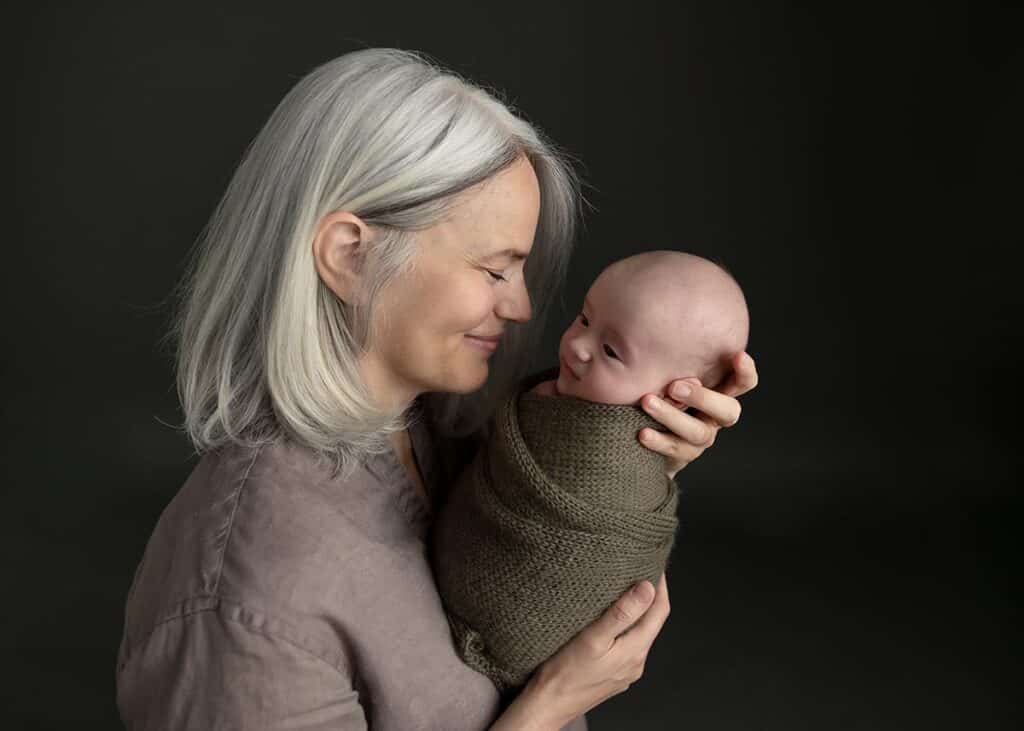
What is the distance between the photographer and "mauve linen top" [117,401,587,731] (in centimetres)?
163

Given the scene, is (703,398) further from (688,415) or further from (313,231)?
(313,231)

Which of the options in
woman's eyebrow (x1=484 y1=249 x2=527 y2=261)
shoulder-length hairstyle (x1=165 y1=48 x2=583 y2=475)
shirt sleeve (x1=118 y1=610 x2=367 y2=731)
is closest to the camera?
shirt sleeve (x1=118 y1=610 x2=367 y2=731)

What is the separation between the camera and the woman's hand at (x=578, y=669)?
1846mm

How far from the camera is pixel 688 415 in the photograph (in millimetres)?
1872

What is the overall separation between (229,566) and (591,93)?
2676 mm

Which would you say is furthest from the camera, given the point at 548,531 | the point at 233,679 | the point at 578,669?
the point at 578,669

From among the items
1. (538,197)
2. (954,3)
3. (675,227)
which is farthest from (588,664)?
(954,3)

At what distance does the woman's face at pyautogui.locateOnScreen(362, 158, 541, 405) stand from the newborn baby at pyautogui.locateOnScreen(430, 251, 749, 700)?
0.39 feet

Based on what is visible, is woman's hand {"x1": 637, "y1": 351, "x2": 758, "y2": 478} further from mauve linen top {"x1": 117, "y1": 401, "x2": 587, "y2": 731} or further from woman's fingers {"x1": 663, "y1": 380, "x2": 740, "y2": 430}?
mauve linen top {"x1": 117, "y1": 401, "x2": 587, "y2": 731}

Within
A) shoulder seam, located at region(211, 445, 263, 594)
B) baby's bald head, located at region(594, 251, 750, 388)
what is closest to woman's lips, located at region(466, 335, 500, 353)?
baby's bald head, located at region(594, 251, 750, 388)

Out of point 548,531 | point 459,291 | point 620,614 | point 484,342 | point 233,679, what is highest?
point 459,291

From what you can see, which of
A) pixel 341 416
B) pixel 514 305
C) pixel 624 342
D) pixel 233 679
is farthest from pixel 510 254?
pixel 233 679

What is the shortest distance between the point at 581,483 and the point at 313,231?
55 cm

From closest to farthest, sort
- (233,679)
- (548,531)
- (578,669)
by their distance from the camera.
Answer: (233,679), (548,531), (578,669)
